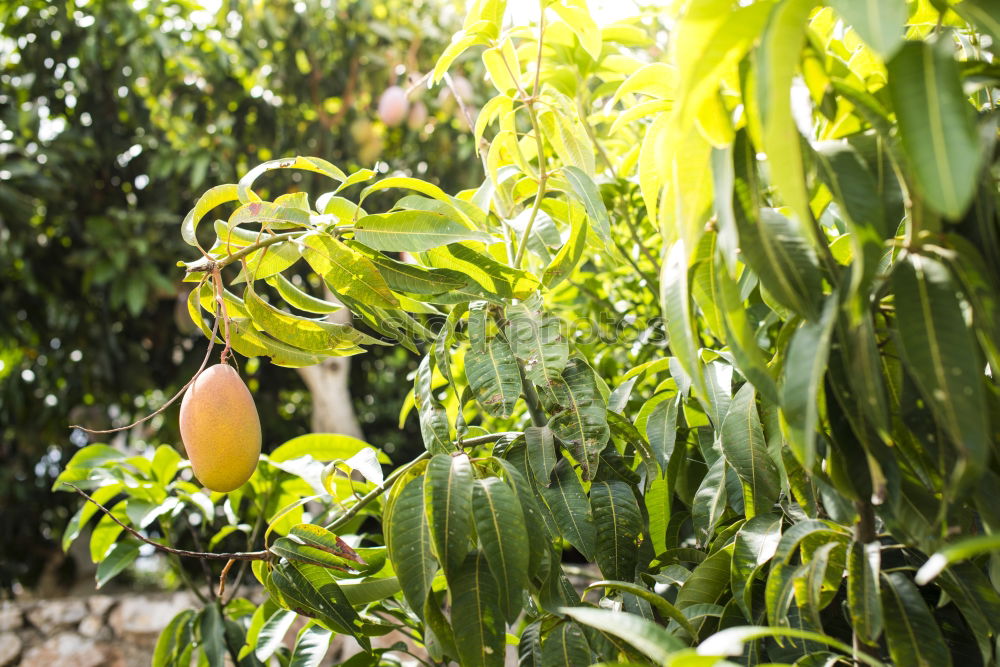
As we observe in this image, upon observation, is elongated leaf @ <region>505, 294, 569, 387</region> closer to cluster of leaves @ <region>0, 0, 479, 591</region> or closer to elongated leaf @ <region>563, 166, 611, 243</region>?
elongated leaf @ <region>563, 166, 611, 243</region>

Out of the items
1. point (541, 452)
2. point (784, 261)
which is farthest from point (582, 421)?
point (784, 261)

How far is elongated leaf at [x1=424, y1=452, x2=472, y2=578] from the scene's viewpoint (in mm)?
568

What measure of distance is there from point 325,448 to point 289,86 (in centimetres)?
189

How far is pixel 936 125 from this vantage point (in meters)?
0.35

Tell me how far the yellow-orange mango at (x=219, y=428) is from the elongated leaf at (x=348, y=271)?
129 millimetres

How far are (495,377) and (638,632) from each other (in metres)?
0.27

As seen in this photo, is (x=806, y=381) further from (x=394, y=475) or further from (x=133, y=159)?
(x=133, y=159)

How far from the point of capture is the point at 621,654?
600 mm

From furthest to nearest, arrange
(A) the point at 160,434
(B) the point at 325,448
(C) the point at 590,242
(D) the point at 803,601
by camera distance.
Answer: (A) the point at 160,434 < (B) the point at 325,448 < (C) the point at 590,242 < (D) the point at 803,601

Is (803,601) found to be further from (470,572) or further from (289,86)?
(289,86)

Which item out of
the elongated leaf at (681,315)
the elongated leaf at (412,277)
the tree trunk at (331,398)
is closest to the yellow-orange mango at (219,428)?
the elongated leaf at (412,277)

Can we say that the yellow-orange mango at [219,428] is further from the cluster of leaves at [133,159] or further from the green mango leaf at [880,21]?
the cluster of leaves at [133,159]

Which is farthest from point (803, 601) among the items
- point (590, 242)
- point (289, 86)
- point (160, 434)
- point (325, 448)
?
point (289, 86)

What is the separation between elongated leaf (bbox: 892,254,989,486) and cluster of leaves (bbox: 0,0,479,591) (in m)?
2.12
